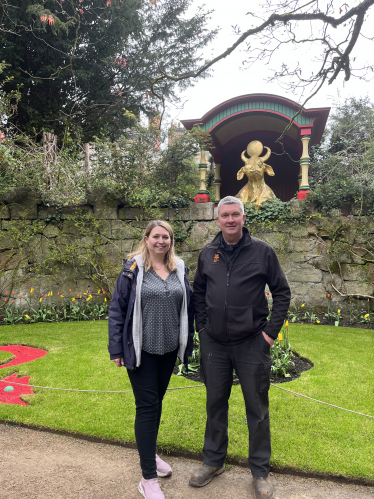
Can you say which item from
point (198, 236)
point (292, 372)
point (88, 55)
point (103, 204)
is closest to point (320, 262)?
point (198, 236)

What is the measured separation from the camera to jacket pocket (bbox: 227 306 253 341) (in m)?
2.09

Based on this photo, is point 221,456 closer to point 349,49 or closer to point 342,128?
point 349,49

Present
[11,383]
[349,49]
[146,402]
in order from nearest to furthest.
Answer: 1. [146,402]
2. [11,383]
3. [349,49]

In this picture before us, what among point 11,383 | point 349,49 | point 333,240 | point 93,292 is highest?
point 349,49

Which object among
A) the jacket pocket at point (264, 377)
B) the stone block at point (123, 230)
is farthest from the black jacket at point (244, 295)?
the stone block at point (123, 230)

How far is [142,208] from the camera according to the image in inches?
292

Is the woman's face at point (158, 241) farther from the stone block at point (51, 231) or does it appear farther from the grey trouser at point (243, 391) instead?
the stone block at point (51, 231)

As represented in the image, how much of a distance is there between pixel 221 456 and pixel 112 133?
1082cm

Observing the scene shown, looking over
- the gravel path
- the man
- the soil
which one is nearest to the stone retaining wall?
the soil

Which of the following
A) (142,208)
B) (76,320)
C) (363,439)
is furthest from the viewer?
(142,208)

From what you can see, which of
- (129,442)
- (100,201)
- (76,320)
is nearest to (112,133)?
(100,201)

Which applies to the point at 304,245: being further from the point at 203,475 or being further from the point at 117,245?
the point at 203,475

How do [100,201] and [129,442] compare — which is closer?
[129,442]

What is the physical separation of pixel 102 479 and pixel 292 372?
2533 millimetres
